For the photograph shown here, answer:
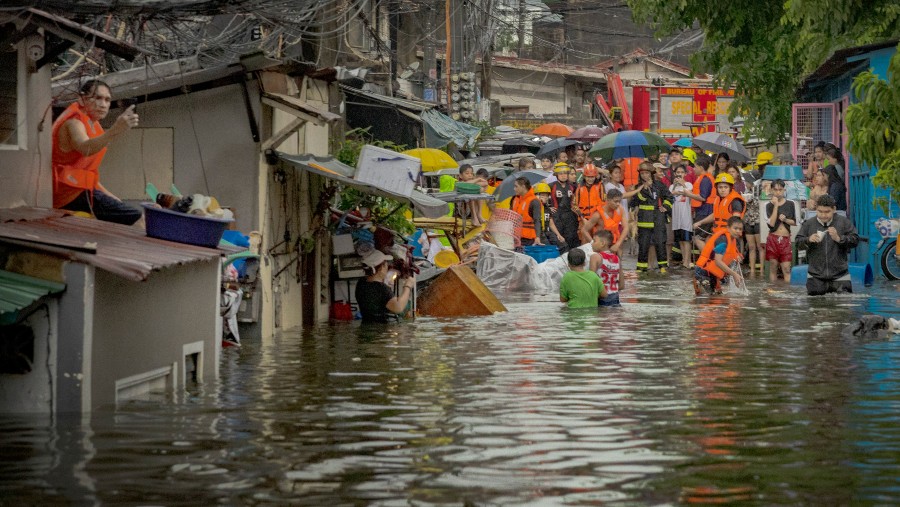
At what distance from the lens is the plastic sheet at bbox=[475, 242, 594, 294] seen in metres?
25.8

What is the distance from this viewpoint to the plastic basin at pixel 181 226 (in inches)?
520

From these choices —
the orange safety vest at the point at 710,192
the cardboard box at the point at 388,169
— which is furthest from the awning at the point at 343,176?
the orange safety vest at the point at 710,192

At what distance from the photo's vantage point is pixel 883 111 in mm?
15977

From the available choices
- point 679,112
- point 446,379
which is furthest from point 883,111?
point 679,112

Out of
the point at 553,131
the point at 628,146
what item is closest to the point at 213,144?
the point at 628,146

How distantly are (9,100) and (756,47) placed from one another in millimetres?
20551

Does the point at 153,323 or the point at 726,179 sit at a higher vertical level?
the point at 726,179

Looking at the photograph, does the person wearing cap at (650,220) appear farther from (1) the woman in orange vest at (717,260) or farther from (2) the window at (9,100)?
(2) the window at (9,100)

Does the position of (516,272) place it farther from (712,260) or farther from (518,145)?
(518,145)

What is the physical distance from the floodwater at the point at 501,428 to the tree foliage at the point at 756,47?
1123 centimetres

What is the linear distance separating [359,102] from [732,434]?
21.7 metres

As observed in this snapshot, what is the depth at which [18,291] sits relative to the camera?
10.5 metres

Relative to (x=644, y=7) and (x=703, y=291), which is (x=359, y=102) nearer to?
(x=644, y=7)

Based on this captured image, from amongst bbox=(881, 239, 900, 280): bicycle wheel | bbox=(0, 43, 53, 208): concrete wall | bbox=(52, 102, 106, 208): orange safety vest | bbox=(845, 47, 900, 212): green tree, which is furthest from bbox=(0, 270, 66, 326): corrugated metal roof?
bbox=(881, 239, 900, 280): bicycle wheel
